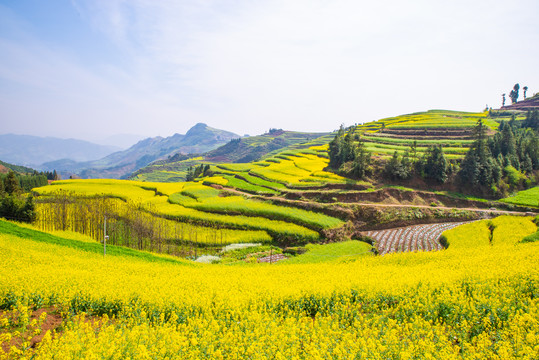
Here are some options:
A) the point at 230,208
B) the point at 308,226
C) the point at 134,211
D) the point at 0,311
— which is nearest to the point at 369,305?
Answer: the point at 0,311

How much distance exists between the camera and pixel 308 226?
34844 mm

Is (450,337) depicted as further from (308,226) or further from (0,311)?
(308,226)

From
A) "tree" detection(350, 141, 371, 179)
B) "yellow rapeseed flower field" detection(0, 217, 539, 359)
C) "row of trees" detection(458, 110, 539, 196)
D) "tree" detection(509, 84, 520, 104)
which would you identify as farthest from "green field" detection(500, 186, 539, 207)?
"tree" detection(509, 84, 520, 104)

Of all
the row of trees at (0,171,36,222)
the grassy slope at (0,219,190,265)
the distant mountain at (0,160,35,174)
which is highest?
the distant mountain at (0,160,35,174)

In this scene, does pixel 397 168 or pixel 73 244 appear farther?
pixel 397 168

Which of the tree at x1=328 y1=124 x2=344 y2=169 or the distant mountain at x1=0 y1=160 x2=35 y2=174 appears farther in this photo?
the distant mountain at x1=0 y1=160 x2=35 y2=174

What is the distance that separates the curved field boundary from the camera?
31.2 m

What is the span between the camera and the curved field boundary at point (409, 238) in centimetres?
3122

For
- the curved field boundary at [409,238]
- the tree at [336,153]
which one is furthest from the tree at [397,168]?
the curved field boundary at [409,238]

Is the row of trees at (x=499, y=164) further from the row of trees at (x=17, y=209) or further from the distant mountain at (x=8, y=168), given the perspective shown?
the distant mountain at (x=8, y=168)

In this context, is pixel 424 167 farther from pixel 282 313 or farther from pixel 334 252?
pixel 282 313

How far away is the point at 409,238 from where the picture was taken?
34344mm

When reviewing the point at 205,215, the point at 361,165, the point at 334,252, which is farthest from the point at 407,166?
the point at 205,215

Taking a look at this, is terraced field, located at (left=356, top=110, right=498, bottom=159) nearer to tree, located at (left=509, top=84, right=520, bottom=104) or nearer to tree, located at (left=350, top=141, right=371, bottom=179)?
tree, located at (left=350, top=141, right=371, bottom=179)
